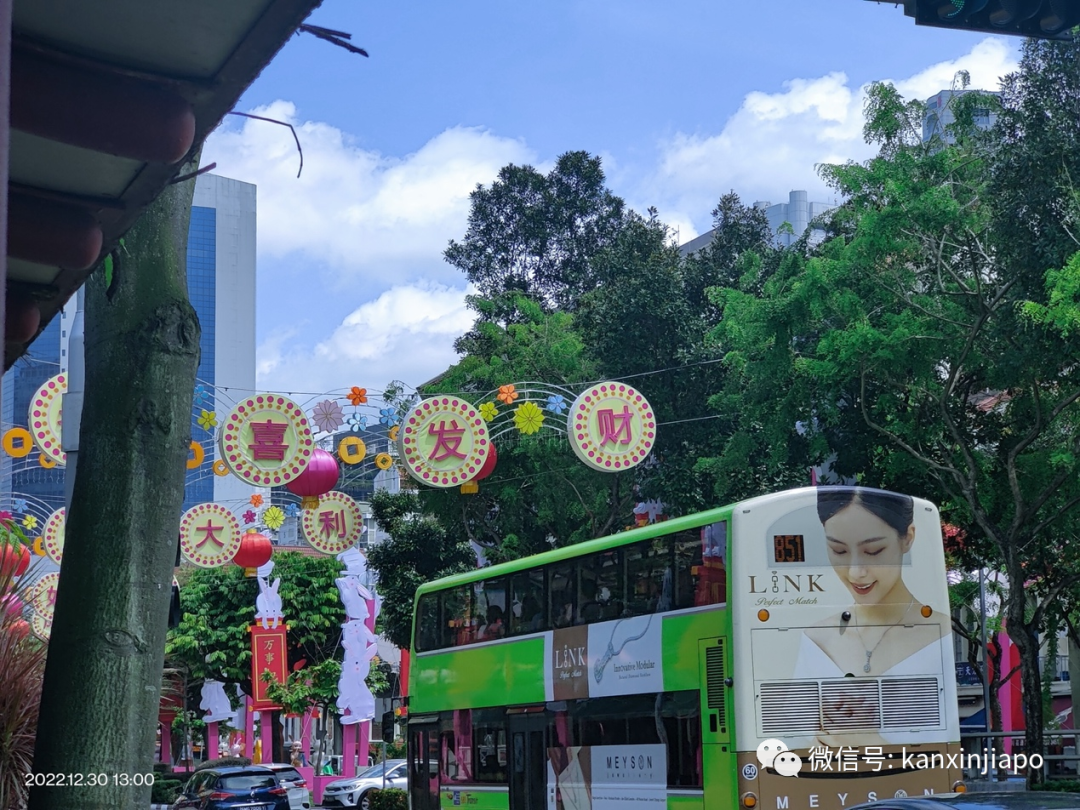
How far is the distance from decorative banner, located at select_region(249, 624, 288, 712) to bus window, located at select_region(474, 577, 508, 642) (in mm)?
24858

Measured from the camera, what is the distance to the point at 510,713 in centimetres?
1552

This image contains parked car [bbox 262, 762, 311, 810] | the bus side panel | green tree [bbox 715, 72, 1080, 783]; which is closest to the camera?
the bus side panel

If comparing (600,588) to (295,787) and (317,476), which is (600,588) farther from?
(295,787)

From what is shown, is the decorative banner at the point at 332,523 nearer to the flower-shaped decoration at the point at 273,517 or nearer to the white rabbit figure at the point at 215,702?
the flower-shaped decoration at the point at 273,517

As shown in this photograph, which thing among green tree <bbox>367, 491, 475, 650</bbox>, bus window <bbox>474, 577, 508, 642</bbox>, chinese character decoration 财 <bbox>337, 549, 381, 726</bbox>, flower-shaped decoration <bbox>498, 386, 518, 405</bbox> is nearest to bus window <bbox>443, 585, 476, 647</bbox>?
bus window <bbox>474, 577, 508, 642</bbox>

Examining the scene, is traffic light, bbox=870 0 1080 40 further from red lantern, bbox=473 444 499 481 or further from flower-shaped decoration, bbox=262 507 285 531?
flower-shaped decoration, bbox=262 507 285 531

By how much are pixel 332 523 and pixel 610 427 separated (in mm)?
7615

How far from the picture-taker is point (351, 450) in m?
21.2

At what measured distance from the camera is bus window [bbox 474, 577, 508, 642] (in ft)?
52.0

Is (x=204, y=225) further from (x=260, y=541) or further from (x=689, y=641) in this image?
(x=689, y=641)

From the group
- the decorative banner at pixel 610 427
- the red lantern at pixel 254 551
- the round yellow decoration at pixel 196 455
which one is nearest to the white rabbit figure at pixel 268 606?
the red lantern at pixel 254 551

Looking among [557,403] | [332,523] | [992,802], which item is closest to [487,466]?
[557,403]

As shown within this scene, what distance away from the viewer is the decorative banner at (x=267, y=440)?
59.0ft

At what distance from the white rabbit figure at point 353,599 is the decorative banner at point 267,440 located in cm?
1736
